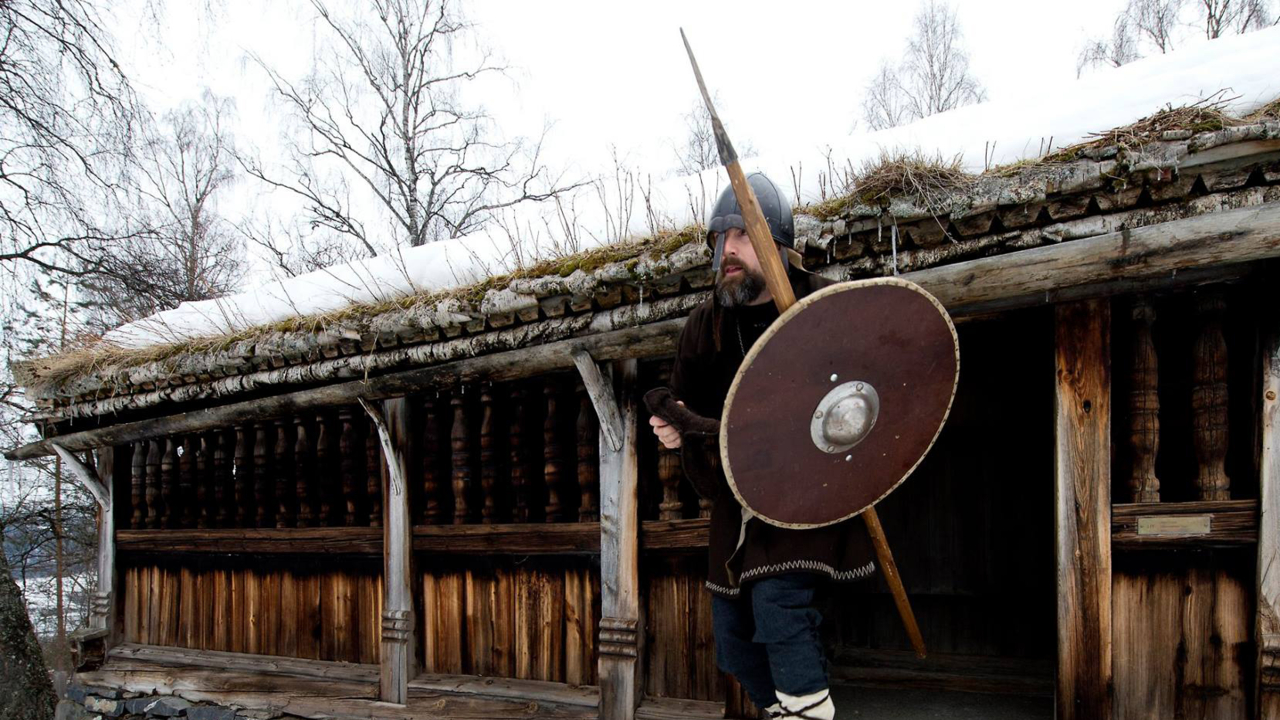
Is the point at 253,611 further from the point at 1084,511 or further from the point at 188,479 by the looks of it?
the point at 1084,511

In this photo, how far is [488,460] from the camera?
13.2 feet

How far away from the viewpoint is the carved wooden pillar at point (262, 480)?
487 cm

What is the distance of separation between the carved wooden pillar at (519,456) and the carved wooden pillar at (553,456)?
152 mm

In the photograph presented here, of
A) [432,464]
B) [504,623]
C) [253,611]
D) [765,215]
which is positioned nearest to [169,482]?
[253,611]

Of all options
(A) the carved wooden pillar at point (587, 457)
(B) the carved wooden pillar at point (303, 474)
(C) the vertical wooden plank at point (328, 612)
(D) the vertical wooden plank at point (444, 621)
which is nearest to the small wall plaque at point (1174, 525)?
(A) the carved wooden pillar at point (587, 457)

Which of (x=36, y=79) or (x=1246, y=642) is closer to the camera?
(x=1246, y=642)

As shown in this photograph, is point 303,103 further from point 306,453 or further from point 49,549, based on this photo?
point 306,453

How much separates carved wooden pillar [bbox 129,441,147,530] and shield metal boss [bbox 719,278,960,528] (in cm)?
536

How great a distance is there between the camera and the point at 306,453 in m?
4.74

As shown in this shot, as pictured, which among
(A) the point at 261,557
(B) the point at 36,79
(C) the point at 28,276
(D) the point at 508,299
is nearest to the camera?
(D) the point at 508,299

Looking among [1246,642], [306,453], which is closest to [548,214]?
[306,453]

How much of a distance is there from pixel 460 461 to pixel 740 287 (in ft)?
8.22

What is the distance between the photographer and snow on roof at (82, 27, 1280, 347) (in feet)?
8.63

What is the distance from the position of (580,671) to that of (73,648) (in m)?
4.21
